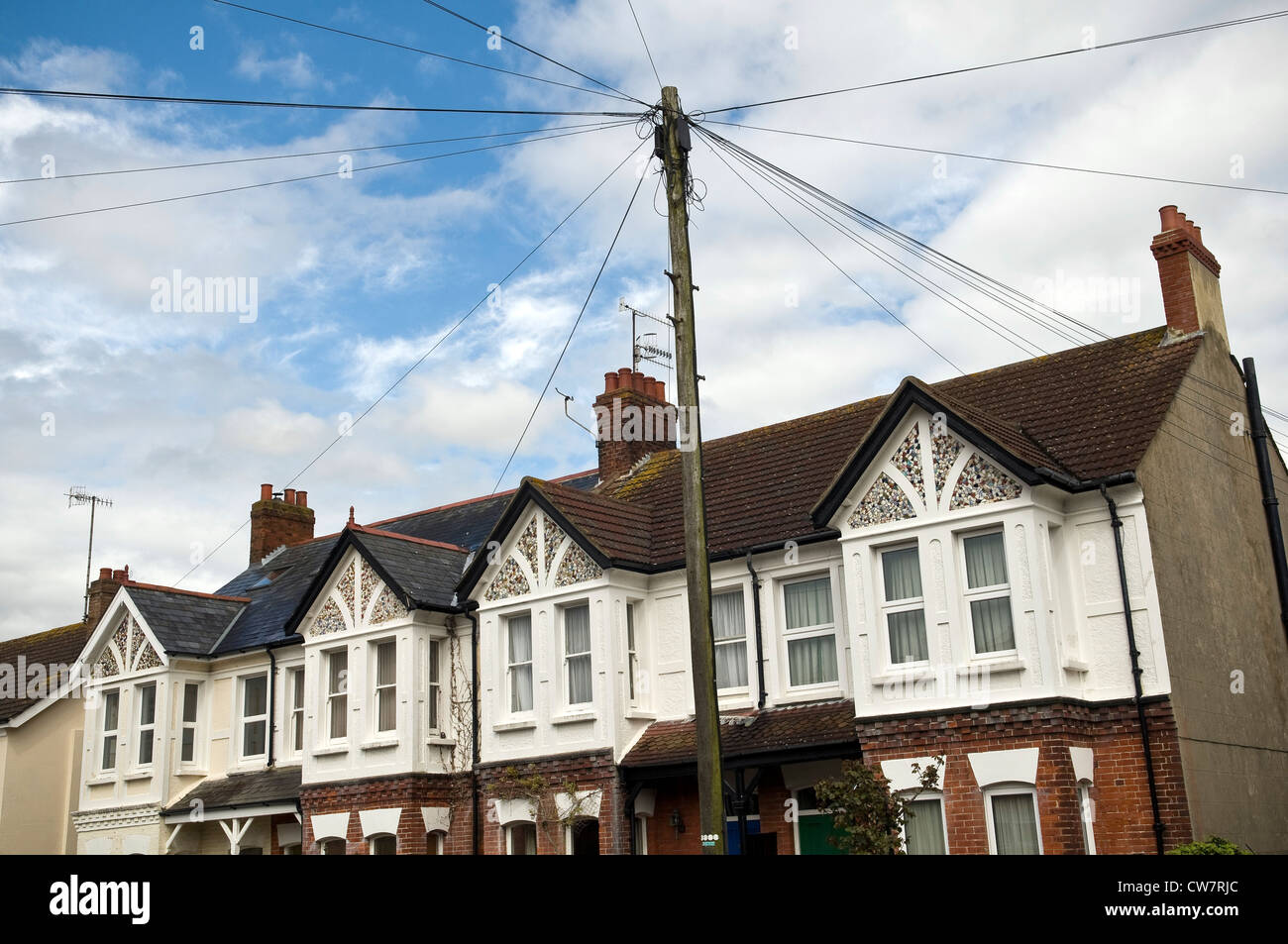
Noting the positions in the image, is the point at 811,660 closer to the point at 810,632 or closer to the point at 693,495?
the point at 810,632

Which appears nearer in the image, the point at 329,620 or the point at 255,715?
the point at 329,620

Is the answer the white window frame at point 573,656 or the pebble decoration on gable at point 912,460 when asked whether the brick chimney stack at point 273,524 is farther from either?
the pebble decoration on gable at point 912,460

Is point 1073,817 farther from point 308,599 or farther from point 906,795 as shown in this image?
point 308,599

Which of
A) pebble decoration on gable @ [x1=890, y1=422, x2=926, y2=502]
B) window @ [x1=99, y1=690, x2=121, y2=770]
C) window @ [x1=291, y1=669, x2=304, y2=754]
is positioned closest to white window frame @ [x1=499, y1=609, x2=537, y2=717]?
window @ [x1=291, y1=669, x2=304, y2=754]

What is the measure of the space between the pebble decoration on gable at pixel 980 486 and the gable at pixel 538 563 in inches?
258

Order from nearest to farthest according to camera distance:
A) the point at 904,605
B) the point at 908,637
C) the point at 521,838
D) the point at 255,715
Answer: the point at 908,637
the point at 904,605
the point at 521,838
the point at 255,715

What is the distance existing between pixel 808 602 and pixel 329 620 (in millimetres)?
10252

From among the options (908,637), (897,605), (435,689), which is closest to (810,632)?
(897,605)

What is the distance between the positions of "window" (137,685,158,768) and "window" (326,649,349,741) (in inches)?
226

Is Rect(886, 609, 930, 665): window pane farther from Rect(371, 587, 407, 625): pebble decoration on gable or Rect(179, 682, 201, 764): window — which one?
Rect(179, 682, 201, 764): window

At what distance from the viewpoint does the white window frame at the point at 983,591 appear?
17.2 meters

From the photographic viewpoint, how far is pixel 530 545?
22.8m

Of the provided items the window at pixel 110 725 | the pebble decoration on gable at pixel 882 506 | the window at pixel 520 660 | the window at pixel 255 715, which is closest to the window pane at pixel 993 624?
the pebble decoration on gable at pixel 882 506
